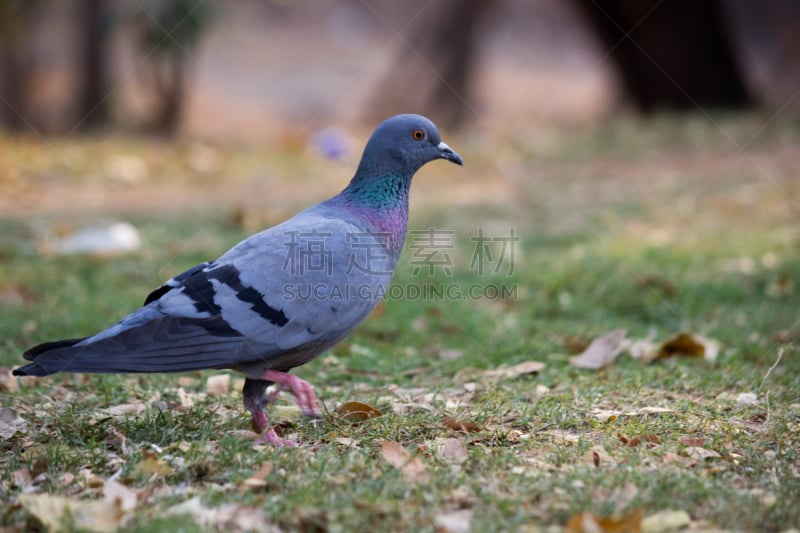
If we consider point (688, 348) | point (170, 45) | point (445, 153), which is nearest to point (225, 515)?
point (445, 153)

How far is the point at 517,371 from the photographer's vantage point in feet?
13.8

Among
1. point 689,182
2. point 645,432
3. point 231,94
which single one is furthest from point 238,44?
point 645,432

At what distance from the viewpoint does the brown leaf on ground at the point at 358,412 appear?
11.3 ft

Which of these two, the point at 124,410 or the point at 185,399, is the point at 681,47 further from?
the point at 124,410

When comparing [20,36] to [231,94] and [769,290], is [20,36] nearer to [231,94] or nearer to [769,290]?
[231,94]

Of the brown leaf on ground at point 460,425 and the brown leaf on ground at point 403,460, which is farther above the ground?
the brown leaf on ground at point 460,425

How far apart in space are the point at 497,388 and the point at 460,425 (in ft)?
2.07

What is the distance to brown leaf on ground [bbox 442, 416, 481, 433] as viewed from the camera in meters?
3.29

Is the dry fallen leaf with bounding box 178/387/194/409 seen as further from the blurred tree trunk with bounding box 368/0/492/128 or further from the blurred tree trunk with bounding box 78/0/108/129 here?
the blurred tree trunk with bounding box 78/0/108/129

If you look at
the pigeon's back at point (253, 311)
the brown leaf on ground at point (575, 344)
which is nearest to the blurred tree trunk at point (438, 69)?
the brown leaf on ground at point (575, 344)

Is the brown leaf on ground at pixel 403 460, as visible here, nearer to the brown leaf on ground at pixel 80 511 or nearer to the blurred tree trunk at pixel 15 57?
the brown leaf on ground at pixel 80 511

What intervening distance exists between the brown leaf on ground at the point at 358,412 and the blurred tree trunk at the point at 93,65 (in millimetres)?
9672

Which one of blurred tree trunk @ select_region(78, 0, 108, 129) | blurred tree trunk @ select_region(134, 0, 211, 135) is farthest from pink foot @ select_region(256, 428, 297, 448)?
blurred tree trunk @ select_region(78, 0, 108, 129)

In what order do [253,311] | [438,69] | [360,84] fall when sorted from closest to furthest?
[253,311] < [438,69] < [360,84]
